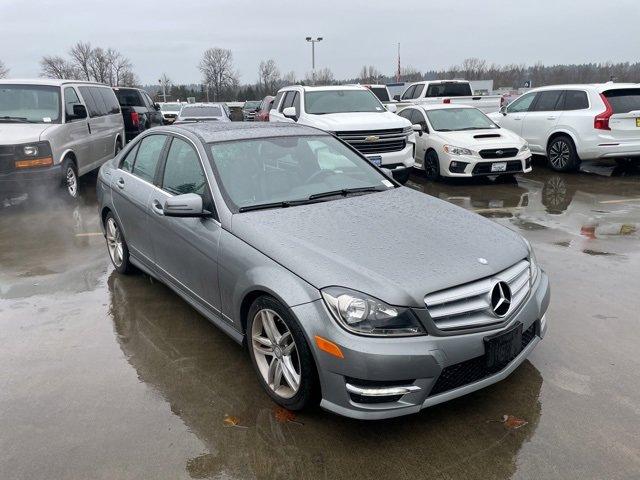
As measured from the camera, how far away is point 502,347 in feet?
9.43

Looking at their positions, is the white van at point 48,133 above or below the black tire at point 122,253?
above

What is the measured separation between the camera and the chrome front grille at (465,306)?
8.95 ft

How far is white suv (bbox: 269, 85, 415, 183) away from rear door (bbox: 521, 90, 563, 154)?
328 centimetres

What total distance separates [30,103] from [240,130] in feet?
20.6

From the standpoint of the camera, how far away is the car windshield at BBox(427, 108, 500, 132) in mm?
10846

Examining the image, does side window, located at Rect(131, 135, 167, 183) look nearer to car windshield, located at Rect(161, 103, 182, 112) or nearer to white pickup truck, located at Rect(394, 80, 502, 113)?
white pickup truck, located at Rect(394, 80, 502, 113)

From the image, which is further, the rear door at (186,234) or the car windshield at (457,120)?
the car windshield at (457,120)

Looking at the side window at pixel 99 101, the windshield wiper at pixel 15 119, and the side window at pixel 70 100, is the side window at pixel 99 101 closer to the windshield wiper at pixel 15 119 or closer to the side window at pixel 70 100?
the side window at pixel 70 100

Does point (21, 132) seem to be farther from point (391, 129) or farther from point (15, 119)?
point (391, 129)

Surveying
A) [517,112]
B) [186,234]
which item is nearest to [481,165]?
[517,112]

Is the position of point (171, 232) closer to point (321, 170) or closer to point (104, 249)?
point (321, 170)

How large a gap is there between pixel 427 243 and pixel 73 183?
7.91 m

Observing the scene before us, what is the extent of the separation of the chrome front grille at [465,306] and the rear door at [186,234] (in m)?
1.53

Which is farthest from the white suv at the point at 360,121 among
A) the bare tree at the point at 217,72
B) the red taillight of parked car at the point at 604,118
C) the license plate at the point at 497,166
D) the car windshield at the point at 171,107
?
the bare tree at the point at 217,72
